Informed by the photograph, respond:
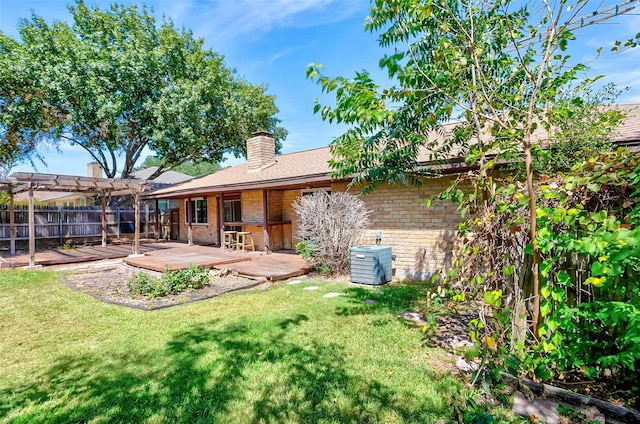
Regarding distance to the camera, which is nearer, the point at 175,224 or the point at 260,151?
the point at 260,151

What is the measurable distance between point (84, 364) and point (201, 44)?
2238cm

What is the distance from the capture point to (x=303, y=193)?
12359mm

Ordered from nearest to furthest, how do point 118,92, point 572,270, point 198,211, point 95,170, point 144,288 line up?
point 572,270 < point 144,288 < point 118,92 < point 198,211 < point 95,170

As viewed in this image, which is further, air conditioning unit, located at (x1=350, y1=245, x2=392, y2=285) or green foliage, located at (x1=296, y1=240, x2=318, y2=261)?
green foliage, located at (x1=296, y1=240, x2=318, y2=261)

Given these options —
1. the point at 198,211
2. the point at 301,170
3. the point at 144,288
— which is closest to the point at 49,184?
the point at 198,211

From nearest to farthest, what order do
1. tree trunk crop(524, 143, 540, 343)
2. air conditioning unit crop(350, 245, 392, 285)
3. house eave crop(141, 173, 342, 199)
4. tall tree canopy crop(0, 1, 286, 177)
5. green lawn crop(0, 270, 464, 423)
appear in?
tree trunk crop(524, 143, 540, 343) < green lawn crop(0, 270, 464, 423) < air conditioning unit crop(350, 245, 392, 285) < house eave crop(141, 173, 342, 199) < tall tree canopy crop(0, 1, 286, 177)

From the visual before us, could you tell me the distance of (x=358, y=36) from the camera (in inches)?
238

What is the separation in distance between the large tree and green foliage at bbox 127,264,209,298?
14.2 ft

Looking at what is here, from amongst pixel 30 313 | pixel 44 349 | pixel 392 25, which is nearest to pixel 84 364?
pixel 44 349

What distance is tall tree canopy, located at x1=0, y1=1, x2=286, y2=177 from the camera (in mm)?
15578

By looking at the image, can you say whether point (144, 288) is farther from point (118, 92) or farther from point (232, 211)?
point (118, 92)

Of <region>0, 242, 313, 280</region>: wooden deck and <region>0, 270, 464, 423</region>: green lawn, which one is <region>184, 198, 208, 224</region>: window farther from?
<region>0, 270, 464, 423</region>: green lawn

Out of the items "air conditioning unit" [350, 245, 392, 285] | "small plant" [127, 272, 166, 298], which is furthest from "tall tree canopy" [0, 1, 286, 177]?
"air conditioning unit" [350, 245, 392, 285]

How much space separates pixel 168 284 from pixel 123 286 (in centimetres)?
171
